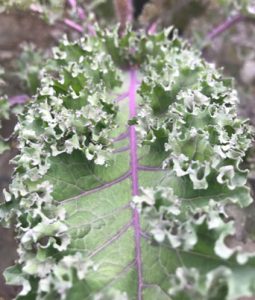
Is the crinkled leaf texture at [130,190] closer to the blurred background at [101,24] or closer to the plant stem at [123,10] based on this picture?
the blurred background at [101,24]

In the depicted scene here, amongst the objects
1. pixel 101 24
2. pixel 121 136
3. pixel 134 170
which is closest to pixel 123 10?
pixel 101 24

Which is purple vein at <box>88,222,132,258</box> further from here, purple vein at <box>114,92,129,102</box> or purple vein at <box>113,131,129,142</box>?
purple vein at <box>114,92,129,102</box>

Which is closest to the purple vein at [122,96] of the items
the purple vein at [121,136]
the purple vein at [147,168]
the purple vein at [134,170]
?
the purple vein at [134,170]

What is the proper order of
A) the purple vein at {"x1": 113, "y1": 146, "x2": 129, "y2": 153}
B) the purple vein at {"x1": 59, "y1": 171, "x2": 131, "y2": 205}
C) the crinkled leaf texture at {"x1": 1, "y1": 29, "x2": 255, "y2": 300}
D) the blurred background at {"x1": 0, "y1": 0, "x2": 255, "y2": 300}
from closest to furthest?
the crinkled leaf texture at {"x1": 1, "y1": 29, "x2": 255, "y2": 300}
the purple vein at {"x1": 59, "y1": 171, "x2": 131, "y2": 205}
the purple vein at {"x1": 113, "y1": 146, "x2": 129, "y2": 153}
the blurred background at {"x1": 0, "y1": 0, "x2": 255, "y2": 300}

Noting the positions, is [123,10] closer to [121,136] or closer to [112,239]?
[121,136]

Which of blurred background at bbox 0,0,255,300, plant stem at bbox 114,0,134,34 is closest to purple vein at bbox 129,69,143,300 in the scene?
blurred background at bbox 0,0,255,300
